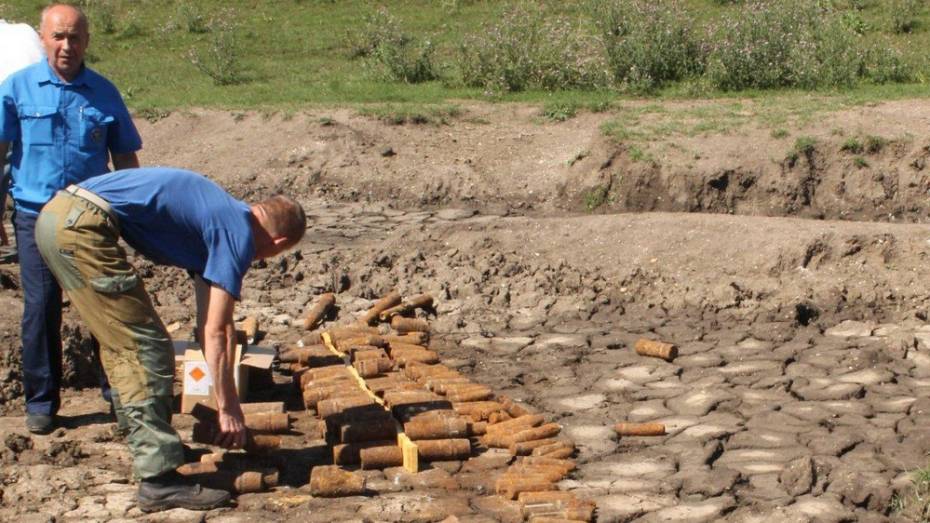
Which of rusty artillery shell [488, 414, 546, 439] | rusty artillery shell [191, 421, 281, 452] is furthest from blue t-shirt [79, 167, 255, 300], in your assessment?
rusty artillery shell [488, 414, 546, 439]

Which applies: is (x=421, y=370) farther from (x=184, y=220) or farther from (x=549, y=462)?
(x=184, y=220)

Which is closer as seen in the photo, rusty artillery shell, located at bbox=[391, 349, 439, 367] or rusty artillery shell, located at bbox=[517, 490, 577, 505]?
rusty artillery shell, located at bbox=[517, 490, 577, 505]

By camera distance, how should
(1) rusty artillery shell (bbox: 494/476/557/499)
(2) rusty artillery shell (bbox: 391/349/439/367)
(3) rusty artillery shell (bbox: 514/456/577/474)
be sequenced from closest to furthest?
(1) rusty artillery shell (bbox: 494/476/557/499), (3) rusty artillery shell (bbox: 514/456/577/474), (2) rusty artillery shell (bbox: 391/349/439/367)

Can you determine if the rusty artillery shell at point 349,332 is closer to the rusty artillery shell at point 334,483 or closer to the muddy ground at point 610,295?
the muddy ground at point 610,295

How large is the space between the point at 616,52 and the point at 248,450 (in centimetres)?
901


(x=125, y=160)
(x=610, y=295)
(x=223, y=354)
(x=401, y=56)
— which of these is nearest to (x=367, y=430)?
(x=223, y=354)

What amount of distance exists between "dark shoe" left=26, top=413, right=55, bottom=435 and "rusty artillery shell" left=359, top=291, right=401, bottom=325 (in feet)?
8.24

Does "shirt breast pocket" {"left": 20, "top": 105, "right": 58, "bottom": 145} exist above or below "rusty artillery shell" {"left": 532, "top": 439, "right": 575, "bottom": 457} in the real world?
above

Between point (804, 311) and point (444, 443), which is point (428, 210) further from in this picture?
point (444, 443)

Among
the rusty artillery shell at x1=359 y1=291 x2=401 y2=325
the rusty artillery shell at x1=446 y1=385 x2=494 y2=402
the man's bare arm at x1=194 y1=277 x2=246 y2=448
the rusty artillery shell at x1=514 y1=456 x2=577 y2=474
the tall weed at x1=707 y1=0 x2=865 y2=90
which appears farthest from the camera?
the tall weed at x1=707 y1=0 x2=865 y2=90

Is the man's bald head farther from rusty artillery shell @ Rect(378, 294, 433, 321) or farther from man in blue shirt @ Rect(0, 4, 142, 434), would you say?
rusty artillery shell @ Rect(378, 294, 433, 321)

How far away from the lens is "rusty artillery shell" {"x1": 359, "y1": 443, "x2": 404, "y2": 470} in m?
6.00

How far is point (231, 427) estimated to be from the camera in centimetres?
532

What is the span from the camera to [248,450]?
5.97 m
